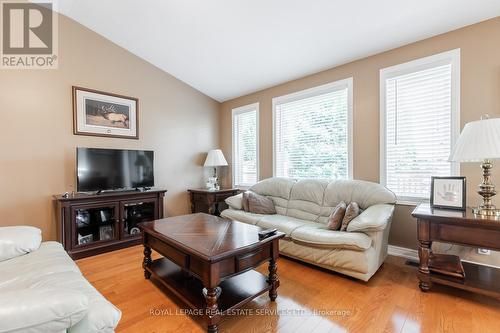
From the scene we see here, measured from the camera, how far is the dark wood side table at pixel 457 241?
1835mm

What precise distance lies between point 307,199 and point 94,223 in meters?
2.86

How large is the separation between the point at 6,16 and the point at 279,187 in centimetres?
398

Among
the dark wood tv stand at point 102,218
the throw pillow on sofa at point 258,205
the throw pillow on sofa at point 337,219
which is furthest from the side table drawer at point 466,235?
the dark wood tv stand at point 102,218

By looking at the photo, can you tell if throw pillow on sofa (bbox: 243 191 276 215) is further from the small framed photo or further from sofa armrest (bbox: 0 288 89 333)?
sofa armrest (bbox: 0 288 89 333)

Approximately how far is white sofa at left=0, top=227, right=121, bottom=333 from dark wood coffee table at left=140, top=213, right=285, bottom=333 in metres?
0.61

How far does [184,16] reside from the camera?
288cm

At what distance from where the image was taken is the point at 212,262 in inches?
61.1

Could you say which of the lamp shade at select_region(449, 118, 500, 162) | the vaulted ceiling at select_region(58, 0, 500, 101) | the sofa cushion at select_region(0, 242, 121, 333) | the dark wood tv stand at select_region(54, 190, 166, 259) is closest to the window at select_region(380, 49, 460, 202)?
the vaulted ceiling at select_region(58, 0, 500, 101)

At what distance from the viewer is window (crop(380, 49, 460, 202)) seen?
8.29 ft

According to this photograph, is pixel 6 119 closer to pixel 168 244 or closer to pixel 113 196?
pixel 113 196

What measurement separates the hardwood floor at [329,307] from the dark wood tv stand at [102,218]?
704 millimetres

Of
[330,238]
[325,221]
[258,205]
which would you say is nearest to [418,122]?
[325,221]

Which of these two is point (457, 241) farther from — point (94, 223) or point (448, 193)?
point (94, 223)

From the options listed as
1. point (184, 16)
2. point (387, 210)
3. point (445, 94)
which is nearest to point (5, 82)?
point (184, 16)
